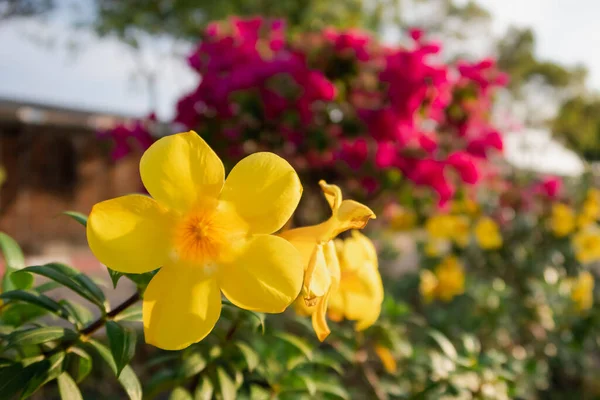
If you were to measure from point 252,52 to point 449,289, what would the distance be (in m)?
1.42

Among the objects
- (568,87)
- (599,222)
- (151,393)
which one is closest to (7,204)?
(599,222)

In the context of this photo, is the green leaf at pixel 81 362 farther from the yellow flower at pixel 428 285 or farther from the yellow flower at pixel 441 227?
the yellow flower at pixel 441 227

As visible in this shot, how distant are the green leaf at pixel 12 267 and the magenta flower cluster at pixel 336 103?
63.4 inches

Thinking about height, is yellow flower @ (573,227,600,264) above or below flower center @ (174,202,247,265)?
below

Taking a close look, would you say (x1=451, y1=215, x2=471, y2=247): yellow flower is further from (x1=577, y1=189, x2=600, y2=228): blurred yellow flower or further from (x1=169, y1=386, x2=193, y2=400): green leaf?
(x1=169, y1=386, x2=193, y2=400): green leaf

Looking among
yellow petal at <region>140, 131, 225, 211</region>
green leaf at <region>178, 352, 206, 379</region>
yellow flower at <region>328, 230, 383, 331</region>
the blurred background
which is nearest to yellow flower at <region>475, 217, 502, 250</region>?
the blurred background

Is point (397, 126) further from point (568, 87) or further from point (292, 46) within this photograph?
point (568, 87)

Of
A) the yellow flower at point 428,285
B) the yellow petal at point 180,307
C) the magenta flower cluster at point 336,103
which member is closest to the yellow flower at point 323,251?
the yellow petal at point 180,307

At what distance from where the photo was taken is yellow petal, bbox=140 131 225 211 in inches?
22.7

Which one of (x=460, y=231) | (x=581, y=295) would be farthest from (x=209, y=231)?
(x=460, y=231)

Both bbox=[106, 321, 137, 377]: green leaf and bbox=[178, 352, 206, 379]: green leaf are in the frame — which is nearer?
bbox=[106, 321, 137, 377]: green leaf

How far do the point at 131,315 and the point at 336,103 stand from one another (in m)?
2.03

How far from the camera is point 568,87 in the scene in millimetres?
21031

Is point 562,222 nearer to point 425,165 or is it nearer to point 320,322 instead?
point 425,165
